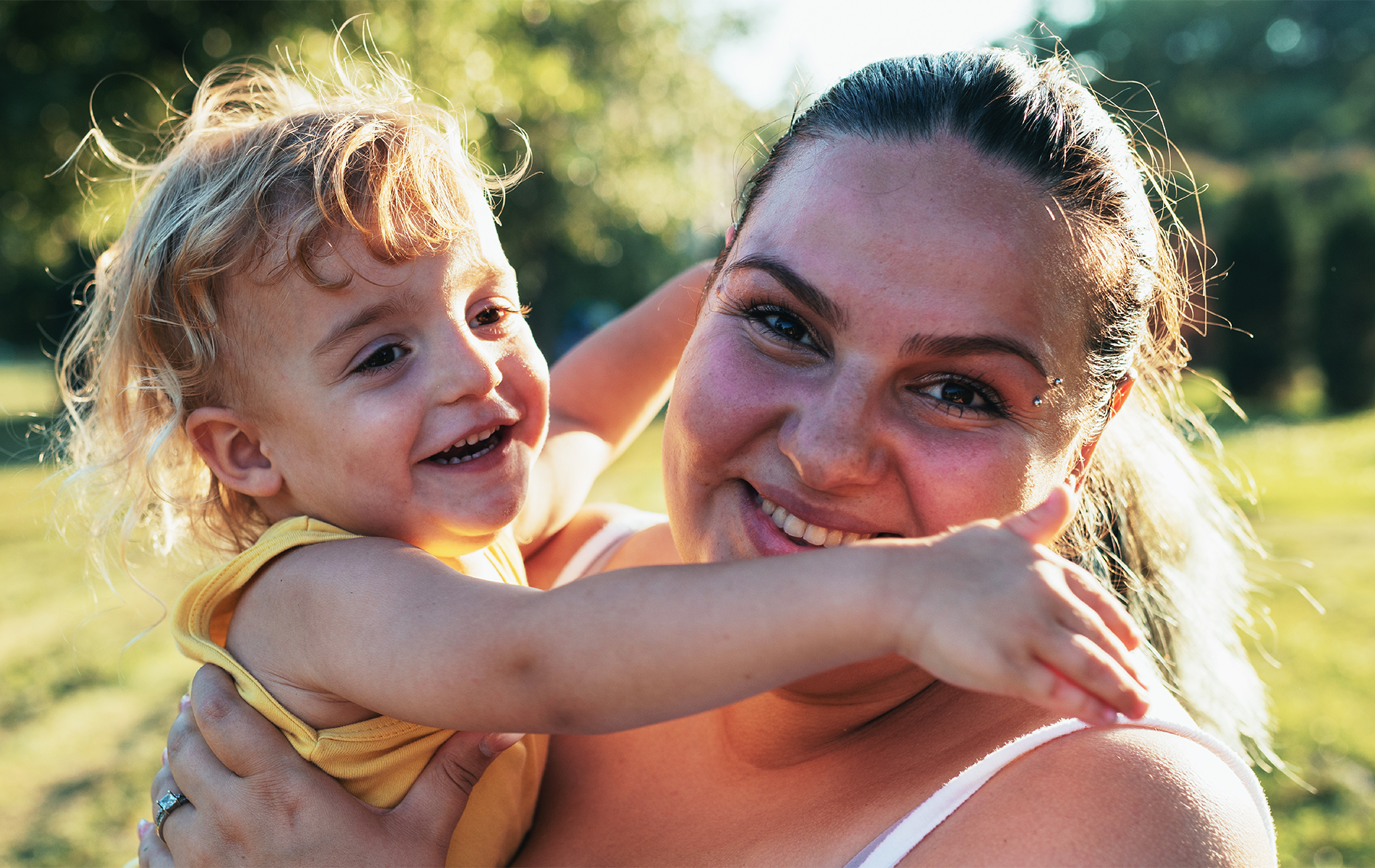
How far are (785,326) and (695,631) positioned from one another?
70cm

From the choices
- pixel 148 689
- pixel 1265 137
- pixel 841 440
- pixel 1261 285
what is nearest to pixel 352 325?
pixel 841 440

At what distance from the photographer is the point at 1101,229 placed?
1.77 m

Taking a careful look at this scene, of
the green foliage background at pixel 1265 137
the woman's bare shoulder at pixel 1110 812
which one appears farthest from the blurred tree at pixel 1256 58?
the woman's bare shoulder at pixel 1110 812

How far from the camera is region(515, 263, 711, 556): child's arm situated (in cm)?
299

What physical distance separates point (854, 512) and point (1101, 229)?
2.31ft

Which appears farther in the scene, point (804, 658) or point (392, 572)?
point (392, 572)

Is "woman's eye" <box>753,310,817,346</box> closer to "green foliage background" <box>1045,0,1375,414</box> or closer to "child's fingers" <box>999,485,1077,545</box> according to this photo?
"child's fingers" <box>999,485,1077,545</box>

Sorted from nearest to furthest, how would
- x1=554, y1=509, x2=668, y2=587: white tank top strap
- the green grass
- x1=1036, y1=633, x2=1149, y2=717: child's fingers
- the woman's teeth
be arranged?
x1=1036, y1=633, x2=1149, y2=717: child's fingers
the woman's teeth
x1=554, y1=509, x2=668, y2=587: white tank top strap
the green grass

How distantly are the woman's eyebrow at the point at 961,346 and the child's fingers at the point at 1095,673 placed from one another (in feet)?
1.96

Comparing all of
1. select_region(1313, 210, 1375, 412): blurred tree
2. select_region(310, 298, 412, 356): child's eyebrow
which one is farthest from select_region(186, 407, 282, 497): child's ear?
select_region(1313, 210, 1375, 412): blurred tree

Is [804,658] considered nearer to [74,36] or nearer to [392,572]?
[392,572]

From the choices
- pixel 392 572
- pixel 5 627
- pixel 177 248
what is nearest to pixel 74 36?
pixel 5 627

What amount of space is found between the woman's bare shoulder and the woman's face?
42 cm

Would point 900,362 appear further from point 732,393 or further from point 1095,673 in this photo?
point 1095,673
